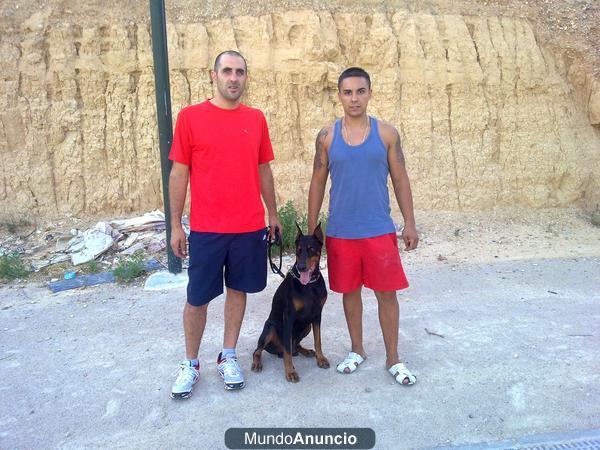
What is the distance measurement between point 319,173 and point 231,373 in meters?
1.62

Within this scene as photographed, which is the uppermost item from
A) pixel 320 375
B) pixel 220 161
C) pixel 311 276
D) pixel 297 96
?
pixel 297 96

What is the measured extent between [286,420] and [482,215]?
21.3 feet

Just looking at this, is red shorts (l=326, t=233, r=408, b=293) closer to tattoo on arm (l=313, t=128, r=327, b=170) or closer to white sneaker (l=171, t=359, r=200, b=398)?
tattoo on arm (l=313, t=128, r=327, b=170)

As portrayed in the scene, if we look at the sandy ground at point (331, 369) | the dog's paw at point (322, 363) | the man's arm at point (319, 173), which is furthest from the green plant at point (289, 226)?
the dog's paw at point (322, 363)

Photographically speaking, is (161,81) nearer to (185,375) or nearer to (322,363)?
(185,375)

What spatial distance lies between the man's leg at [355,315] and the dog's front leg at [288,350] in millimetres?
487

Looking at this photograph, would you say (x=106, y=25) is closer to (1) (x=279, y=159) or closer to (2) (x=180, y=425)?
(1) (x=279, y=159)

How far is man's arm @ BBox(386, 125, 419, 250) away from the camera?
11.5 ft

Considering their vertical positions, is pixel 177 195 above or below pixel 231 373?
above

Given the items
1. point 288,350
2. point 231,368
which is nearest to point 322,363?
point 288,350

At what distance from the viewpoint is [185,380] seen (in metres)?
3.51

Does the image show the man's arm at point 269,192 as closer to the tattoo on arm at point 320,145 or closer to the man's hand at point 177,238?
the tattoo on arm at point 320,145

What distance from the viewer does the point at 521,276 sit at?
598 centimetres

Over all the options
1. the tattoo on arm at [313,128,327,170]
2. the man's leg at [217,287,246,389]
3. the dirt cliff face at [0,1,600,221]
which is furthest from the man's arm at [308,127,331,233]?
the dirt cliff face at [0,1,600,221]
